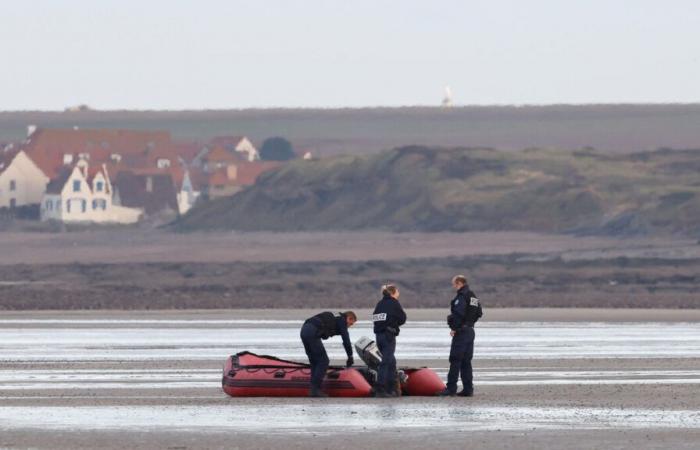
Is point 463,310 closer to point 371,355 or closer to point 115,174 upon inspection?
point 371,355

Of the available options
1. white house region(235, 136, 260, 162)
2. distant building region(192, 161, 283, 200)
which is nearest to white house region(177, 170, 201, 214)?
distant building region(192, 161, 283, 200)

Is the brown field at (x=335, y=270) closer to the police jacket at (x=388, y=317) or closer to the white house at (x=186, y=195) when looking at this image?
the white house at (x=186, y=195)

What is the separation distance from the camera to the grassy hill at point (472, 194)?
90000 mm

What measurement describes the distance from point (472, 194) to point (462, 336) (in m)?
74.4

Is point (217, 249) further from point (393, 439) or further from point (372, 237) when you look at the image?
point (393, 439)

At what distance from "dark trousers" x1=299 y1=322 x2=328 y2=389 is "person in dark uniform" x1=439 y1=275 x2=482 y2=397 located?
165 centimetres

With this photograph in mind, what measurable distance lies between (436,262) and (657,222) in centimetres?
1838

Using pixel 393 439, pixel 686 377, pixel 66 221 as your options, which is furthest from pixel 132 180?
pixel 393 439

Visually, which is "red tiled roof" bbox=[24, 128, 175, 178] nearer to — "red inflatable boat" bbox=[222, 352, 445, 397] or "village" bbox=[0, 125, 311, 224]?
"village" bbox=[0, 125, 311, 224]

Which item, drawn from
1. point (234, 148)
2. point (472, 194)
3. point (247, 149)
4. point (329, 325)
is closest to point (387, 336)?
point (329, 325)

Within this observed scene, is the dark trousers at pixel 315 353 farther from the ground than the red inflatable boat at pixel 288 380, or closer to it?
farther from the ground

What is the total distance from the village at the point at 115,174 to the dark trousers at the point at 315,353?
79468 millimetres

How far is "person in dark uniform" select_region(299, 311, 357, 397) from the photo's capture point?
919 inches

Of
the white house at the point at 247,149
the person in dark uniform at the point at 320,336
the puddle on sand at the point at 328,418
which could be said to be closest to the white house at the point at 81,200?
the white house at the point at 247,149
